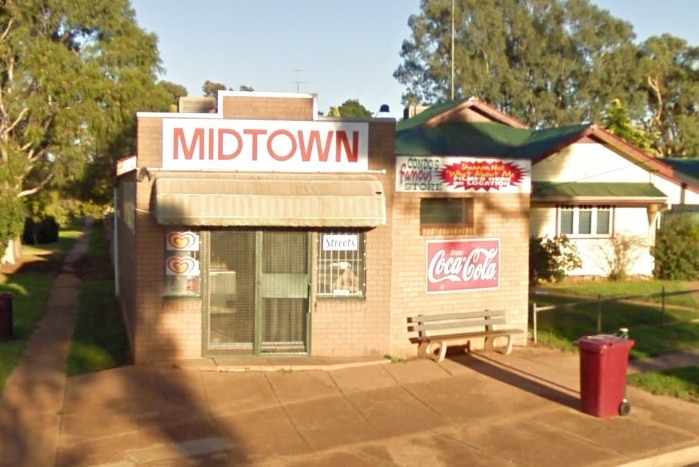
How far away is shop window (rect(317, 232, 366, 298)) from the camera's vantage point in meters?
13.2

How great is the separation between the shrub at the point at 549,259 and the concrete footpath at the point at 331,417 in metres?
11.7

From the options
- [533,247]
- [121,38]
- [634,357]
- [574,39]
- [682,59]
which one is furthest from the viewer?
[682,59]

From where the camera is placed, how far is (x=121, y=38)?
3491cm

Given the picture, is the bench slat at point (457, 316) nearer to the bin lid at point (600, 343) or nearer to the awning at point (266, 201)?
the awning at point (266, 201)

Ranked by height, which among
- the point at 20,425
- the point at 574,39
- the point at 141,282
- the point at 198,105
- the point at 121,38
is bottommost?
the point at 20,425

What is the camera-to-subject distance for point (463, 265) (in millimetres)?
14094

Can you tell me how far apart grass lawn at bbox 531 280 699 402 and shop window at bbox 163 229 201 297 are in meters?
6.04

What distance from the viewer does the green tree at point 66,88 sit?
31891mm

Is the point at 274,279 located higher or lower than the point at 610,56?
lower

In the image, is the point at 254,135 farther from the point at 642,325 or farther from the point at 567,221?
the point at 567,221

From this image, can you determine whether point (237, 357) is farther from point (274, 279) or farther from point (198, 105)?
point (198, 105)

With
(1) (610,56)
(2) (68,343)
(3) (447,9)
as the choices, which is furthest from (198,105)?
(1) (610,56)

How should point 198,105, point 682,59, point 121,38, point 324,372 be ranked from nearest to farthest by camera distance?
point 324,372
point 198,105
point 121,38
point 682,59

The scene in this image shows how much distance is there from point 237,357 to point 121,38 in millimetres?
24796
